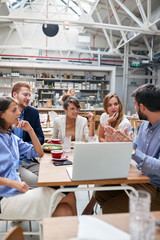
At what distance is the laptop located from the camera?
127 centimetres

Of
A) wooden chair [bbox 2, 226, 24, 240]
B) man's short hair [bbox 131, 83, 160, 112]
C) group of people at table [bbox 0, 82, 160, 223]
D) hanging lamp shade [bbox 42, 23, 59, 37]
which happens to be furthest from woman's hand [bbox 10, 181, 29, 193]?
hanging lamp shade [bbox 42, 23, 59, 37]

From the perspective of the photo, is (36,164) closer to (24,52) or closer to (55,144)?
(55,144)

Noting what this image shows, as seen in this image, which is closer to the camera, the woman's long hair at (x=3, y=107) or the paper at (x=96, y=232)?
the paper at (x=96, y=232)

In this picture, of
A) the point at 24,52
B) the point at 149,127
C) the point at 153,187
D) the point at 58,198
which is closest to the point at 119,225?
the point at 58,198

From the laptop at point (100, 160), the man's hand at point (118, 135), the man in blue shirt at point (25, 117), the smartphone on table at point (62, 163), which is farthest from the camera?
the man in blue shirt at point (25, 117)

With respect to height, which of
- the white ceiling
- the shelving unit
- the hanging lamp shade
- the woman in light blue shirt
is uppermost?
the white ceiling

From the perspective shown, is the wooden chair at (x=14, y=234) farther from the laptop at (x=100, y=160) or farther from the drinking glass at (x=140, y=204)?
the laptop at (x=100, y=160)

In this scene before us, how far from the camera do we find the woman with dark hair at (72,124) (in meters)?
2.80

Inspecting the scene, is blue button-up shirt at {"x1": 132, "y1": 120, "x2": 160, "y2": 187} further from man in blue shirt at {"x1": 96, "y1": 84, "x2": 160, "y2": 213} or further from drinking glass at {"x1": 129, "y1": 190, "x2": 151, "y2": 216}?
drinking glass at {"x1": 129, "y1": 190, "x2": 151, "y2": 216}

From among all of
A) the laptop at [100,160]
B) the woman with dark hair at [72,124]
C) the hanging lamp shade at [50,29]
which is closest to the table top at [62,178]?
the laptop at [100,160]

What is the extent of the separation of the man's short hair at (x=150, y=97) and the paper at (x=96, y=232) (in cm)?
119

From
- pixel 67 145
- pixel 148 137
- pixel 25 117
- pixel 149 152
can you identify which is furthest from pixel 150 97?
pixel 25 117

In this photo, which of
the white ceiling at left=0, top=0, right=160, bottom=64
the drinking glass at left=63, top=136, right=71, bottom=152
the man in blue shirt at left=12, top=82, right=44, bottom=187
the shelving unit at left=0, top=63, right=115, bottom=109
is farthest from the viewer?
the shelving unit at left=0, top=63, right=115, bottom=109

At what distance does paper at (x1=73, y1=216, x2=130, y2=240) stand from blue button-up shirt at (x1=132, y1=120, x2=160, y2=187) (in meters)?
0.84
